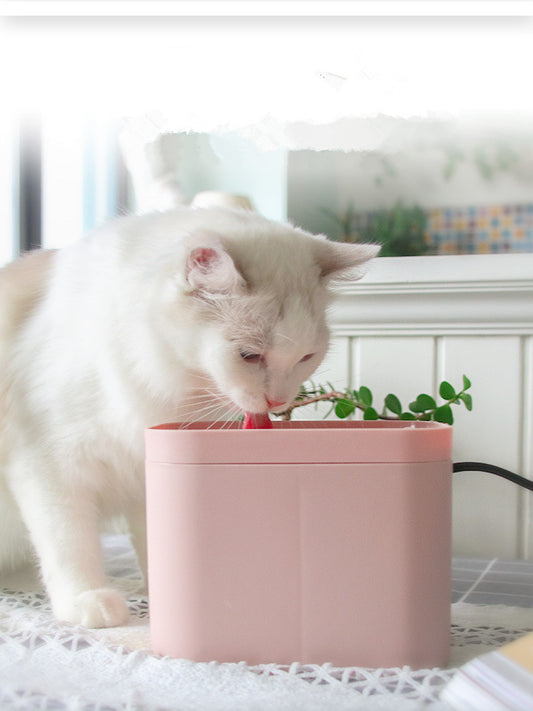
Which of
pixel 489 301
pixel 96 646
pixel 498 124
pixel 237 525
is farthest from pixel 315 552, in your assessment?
pixel 498 124

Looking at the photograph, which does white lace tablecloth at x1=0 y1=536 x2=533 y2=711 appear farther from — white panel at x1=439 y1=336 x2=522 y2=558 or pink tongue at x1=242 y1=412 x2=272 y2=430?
white panel at x1=439 y1=336 x2=522 y2=558

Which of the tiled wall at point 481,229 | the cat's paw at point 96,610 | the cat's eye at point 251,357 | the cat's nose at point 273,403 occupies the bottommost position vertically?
the cat's paw at point 96,610

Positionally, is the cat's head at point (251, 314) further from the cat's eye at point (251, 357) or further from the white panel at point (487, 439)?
the white panel at point (487, 439)

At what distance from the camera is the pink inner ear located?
2.10ft

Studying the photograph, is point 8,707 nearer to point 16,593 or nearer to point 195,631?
point 195,631

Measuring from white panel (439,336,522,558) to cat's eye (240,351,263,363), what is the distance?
1.71ft

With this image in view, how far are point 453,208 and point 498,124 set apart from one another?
149mm

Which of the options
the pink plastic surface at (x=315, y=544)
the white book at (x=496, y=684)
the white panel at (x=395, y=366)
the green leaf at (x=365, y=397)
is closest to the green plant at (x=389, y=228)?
the white panel at (x=395, y=366)

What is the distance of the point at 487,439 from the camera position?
1108 millimetres

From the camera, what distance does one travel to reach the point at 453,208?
1.13m

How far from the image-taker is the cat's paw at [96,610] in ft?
2.19

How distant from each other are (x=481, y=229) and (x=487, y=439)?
1.12ft

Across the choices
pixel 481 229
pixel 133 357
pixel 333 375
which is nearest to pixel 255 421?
pixel 133 357

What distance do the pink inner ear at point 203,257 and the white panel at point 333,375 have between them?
1.76ft
